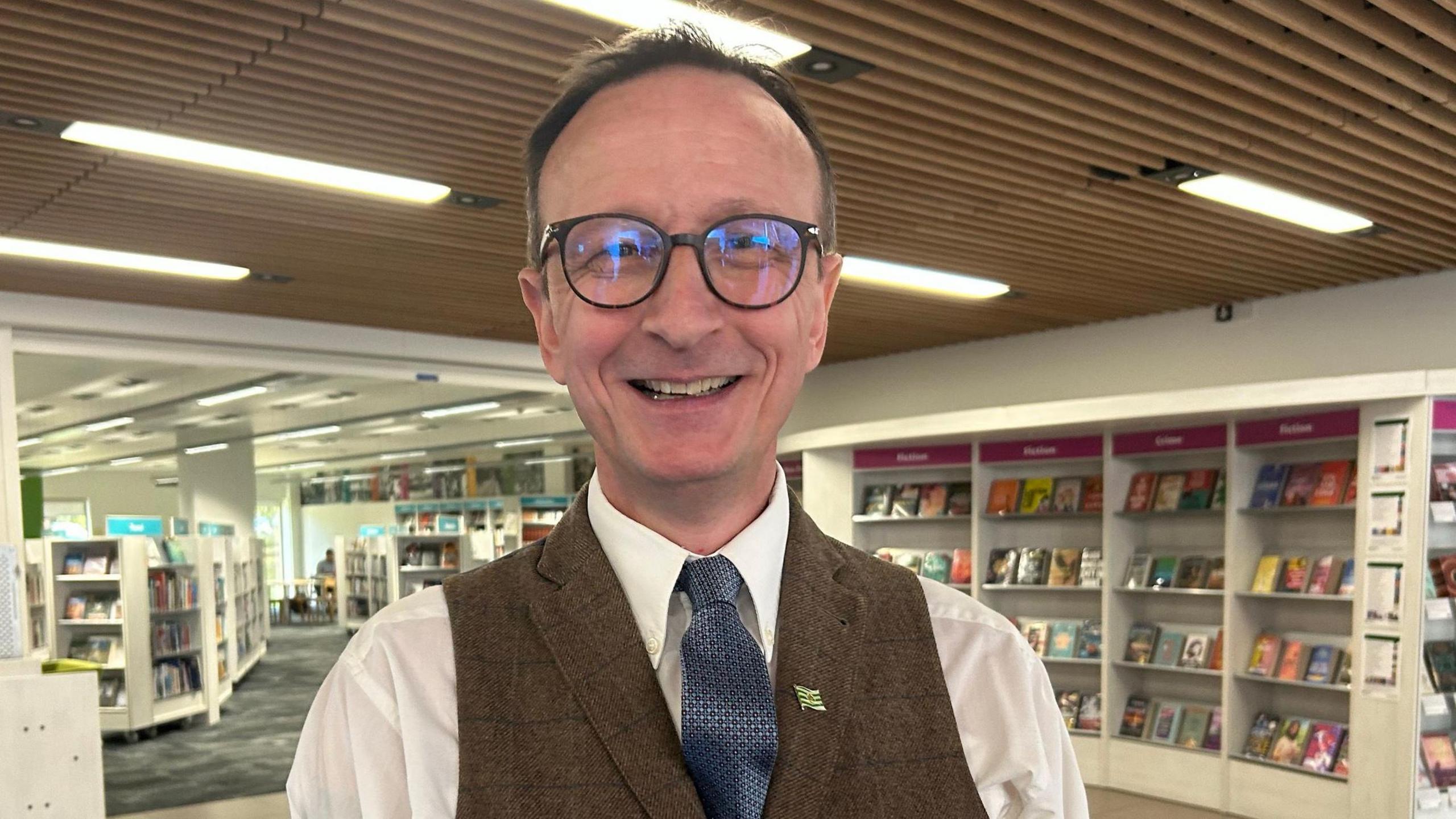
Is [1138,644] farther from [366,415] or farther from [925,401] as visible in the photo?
[366,415]

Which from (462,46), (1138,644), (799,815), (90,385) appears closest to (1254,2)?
(462,46)

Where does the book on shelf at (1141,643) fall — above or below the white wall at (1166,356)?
below

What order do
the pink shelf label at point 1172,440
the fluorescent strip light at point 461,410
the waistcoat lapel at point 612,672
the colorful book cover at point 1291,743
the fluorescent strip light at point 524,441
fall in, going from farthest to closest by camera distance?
the fluorescent strip light at point 524,441 → the fluorescent strip light at point 461,410 → the pink shelf label at point 1172,440 → the colorful book cover at point 1291,743 → the waistcoat lapel at point 612,672

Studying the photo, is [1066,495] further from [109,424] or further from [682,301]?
[682,301]

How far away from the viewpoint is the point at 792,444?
36.8 ft

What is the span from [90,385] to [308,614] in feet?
8.24

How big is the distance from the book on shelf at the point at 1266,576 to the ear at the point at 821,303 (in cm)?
787

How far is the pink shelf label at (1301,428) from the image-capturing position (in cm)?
746

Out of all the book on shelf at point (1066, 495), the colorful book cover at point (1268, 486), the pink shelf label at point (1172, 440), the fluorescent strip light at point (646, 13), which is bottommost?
the book on shelf at point (1066, 495)

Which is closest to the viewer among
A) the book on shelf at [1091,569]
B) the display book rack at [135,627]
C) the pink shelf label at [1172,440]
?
the pink shelf label at [1172,440]

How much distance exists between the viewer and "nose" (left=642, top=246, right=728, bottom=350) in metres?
0.97

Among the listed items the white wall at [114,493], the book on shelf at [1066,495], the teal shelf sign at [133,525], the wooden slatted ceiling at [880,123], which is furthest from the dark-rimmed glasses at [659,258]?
the teal shelf sign at [133,525]

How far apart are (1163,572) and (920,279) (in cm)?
284

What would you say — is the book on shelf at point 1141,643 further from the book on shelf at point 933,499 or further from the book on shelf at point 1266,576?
the book on shelf at point 933,499
